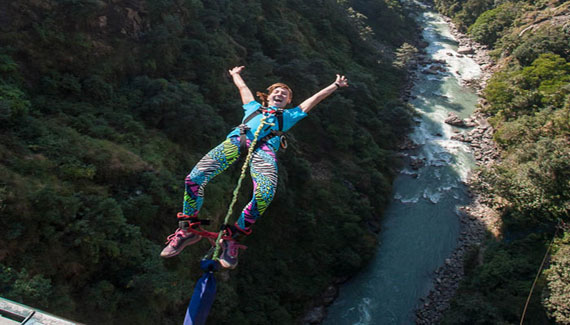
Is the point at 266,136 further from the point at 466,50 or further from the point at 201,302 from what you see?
the point at 466,50

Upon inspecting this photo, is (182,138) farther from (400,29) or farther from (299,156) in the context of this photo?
(400,29)

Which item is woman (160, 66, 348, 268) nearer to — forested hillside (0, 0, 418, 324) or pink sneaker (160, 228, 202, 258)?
pink sneaker (160, 228, 202, 258)

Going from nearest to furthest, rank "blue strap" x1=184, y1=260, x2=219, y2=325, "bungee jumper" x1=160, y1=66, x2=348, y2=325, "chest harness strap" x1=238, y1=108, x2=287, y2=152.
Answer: "blue strap" x1=184, y1=260, x2=219, y2=325
"bungee jumper" x1=160, y1=66, x2=348, y2=325
"chest harness strap" x1=238, y1=108, x2=287, y2=152

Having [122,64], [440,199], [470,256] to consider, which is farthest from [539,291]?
Result: [122,64]

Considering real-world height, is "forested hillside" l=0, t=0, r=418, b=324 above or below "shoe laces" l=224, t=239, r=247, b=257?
below

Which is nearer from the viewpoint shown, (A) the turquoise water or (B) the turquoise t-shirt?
(B) the turquoise t-shirt

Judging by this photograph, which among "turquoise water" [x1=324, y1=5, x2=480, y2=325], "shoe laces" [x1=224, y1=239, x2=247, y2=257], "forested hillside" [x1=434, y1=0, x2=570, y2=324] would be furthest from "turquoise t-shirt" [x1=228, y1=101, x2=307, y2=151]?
"turquoise water" [x1=324, y1=5, x2=480, y2=325]
